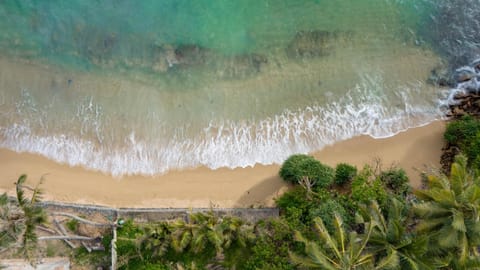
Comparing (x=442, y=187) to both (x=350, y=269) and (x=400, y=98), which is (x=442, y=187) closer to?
(x=350, y=269)

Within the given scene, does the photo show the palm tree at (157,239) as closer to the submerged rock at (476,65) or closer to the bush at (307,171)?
the bush at (307,171)

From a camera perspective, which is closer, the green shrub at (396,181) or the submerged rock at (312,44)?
the green shrub at (396,181)

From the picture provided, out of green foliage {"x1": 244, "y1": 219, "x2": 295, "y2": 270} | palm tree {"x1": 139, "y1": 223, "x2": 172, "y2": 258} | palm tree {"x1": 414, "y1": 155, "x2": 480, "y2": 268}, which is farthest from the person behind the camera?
palm tree {"x1": 139, "y1": 223, "x2": 172, "y2": 258}

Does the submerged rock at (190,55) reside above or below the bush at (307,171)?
above

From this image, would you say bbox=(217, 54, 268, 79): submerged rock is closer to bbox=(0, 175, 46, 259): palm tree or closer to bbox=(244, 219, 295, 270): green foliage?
bbox=(244, 219, 295, 270): green foliage

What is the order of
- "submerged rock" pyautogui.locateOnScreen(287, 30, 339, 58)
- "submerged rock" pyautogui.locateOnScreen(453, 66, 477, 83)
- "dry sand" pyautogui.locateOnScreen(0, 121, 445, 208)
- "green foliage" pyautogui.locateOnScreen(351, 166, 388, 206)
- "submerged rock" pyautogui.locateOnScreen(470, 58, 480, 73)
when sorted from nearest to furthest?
"green foliage" pyautogui.locateOnScreen(351, 166, 388, 206)
"dry sand" pyautogui.locateOnScreen(0, 121, 445, 208)
"submerged rock" pyautogui.locateOnScreen(453, 66, 477, 83)
"submerged rock" pyautogui.locateOnScreen(470, 58, 480, 73)
"submerged rock" pyautogui.locateOnScreen(287, 30, 339, 58)

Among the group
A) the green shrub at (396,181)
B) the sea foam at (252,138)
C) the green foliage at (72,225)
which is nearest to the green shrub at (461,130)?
the sea foam at (252,138)

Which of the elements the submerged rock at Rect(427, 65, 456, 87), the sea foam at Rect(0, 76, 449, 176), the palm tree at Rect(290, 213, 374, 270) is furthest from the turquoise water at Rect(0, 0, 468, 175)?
the palm tree at Rect(290, 213, 374, 270)
